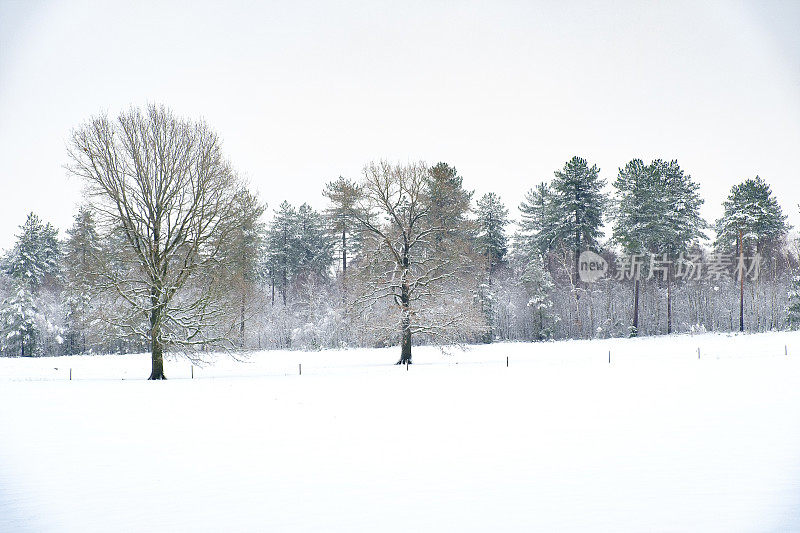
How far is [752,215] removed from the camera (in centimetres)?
4822

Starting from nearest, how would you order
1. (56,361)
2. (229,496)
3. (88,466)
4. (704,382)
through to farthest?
(229,496) < (88,466) < (704,382) < (56,361)

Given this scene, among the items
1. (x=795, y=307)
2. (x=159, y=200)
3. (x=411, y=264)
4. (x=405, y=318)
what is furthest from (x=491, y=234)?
(x=159, y=200)

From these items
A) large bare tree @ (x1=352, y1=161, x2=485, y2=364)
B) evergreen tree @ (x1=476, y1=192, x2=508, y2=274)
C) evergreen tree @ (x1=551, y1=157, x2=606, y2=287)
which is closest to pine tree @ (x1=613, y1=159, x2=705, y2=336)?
evergreen tree @ (x1=551, y1=157, x2=606, y2=287)

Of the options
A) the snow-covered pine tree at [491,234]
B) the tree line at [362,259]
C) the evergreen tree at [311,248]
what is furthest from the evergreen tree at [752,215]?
the evergreen tree at [311,248]

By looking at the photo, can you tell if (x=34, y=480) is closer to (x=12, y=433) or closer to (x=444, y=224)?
(x=12, y=433)

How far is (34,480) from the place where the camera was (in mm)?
8992

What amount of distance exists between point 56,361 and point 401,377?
3381 centimetres

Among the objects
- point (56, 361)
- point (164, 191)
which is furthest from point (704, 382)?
point (56, 361)

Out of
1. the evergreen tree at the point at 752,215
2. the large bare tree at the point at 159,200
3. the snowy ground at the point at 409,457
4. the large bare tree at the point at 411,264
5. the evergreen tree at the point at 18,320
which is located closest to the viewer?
the snowy ground at the point at 409,457

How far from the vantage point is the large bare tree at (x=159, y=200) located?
2489 cm

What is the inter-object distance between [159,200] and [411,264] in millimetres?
15842

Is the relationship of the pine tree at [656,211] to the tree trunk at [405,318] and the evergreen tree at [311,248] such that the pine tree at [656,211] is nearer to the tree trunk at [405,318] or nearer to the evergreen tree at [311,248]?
the tree trunk at [405,318]

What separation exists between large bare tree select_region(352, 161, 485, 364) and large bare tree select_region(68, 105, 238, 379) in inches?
379

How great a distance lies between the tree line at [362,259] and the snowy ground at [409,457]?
7.69 m
